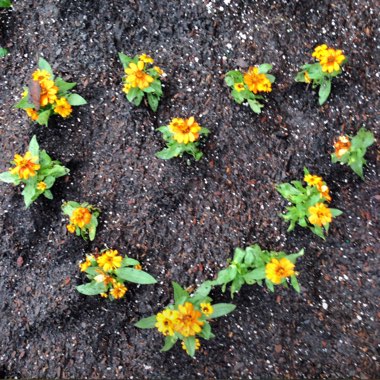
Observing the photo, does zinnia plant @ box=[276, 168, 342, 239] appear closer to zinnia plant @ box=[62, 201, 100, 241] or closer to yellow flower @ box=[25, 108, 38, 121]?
zinnia plant @ box=[62, 201, 100, 241]

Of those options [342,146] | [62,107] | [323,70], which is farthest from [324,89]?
[62,107]

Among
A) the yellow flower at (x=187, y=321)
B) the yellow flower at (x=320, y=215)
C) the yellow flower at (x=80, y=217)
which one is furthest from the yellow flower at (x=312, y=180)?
the yellow flower at (x=80, y=217)

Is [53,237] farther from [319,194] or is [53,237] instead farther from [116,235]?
[319,194]

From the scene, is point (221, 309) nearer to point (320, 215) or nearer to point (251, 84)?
point (320, 215)

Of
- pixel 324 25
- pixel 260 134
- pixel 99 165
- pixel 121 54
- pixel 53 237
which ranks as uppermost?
pixel 324 25

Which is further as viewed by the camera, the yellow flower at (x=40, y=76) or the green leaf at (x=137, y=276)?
the yellow flower at (x=40, y=76)

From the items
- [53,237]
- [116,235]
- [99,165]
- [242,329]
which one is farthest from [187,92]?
[242,329]

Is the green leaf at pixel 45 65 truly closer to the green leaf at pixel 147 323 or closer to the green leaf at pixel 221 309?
the green leaf at pixel 147 323
